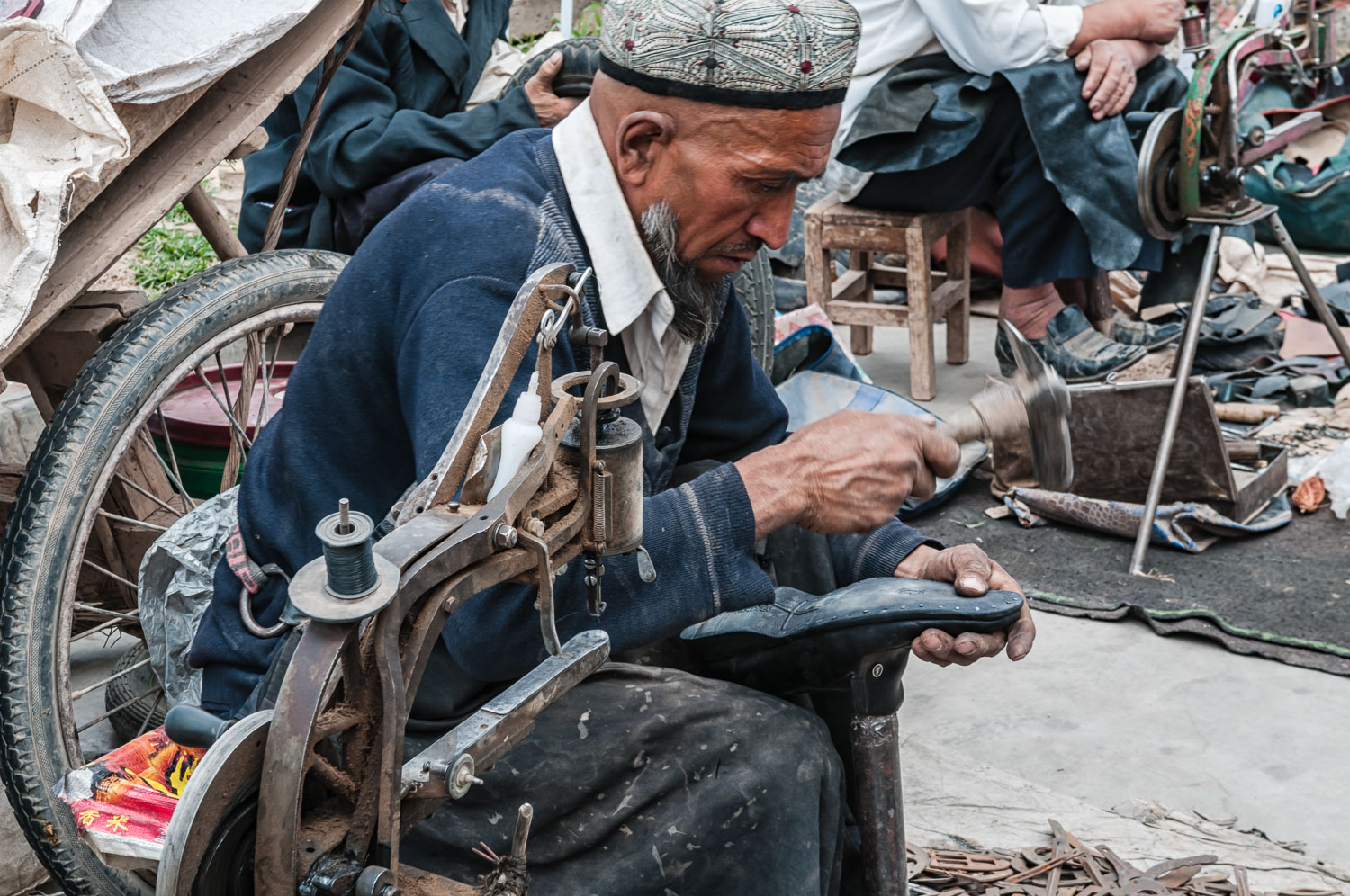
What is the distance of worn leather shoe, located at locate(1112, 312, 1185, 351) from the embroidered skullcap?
11.7ft

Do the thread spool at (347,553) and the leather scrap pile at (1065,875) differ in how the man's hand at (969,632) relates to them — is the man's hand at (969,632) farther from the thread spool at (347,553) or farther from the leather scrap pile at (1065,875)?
the thread spool at (347,553)

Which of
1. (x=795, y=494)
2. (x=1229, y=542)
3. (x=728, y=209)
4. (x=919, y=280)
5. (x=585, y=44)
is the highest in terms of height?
(x=585, y=44)

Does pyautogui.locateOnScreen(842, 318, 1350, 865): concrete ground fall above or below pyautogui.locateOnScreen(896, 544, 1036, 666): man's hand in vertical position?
below

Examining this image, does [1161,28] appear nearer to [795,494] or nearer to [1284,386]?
[1284,386]

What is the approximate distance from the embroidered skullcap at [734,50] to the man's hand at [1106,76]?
3043mm

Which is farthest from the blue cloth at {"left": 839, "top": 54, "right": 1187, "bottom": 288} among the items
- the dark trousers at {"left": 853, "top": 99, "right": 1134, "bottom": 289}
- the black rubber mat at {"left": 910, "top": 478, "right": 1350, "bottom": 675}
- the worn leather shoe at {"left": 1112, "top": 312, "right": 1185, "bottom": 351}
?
the black rubber mat at {"left": 910, "top": 478, "right": 1350, "bottom": 675}

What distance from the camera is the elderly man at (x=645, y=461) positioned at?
5.32ft

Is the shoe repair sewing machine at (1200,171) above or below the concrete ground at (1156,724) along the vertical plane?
above

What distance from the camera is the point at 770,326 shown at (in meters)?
3.33

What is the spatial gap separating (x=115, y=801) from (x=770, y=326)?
216cm

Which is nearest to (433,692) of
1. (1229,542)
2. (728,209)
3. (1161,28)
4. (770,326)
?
(728,209)

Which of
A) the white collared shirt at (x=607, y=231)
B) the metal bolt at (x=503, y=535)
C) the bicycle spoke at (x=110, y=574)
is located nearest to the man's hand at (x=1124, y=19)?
the white collared shirt at (x=607, y=231)

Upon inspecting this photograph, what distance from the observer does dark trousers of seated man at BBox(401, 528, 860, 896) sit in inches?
66.6

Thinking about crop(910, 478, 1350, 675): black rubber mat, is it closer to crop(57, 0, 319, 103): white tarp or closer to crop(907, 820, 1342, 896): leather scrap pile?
crop(907, 820, 1342, 896): leather scrap pile
